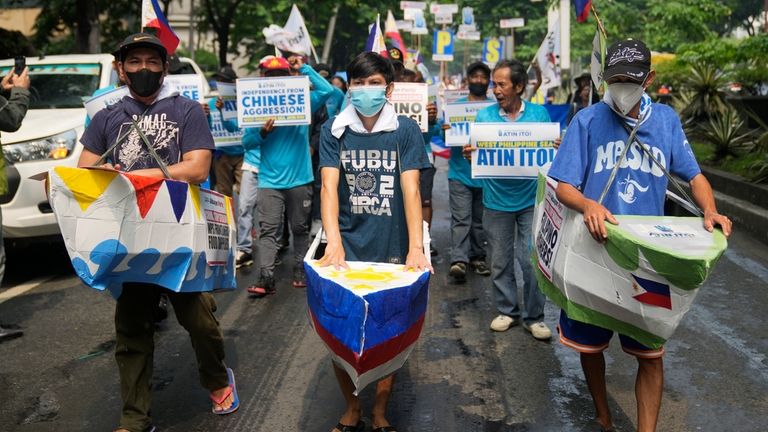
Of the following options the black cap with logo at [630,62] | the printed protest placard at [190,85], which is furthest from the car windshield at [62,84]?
the black cap with logo at [630,62]

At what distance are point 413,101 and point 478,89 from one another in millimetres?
637

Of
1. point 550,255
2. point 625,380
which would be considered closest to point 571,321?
Answer: point 550,255

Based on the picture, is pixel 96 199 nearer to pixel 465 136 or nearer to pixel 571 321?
pixel 571 321

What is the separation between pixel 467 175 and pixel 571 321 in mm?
4417

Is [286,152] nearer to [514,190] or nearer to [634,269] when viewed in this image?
[514,190]

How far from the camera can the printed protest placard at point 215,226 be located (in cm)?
461

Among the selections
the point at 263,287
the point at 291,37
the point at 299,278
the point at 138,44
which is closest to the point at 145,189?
the point at 138,44

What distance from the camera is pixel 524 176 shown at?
6887 mm

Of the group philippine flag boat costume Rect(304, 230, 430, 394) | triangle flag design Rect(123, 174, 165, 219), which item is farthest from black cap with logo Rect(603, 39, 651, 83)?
triangle flag design Rect(123, 174, 165, 219)

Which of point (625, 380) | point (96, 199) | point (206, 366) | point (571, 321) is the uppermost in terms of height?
point (96, 199)

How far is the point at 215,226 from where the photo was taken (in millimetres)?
4707

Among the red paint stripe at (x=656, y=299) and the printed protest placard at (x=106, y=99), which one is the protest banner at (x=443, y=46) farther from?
the red paint stripe at (x=656, y=299)

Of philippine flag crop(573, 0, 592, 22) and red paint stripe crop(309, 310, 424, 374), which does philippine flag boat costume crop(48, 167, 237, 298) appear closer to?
red paint stripe crop(309, 310, 424, 374)

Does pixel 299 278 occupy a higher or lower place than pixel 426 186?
lower
